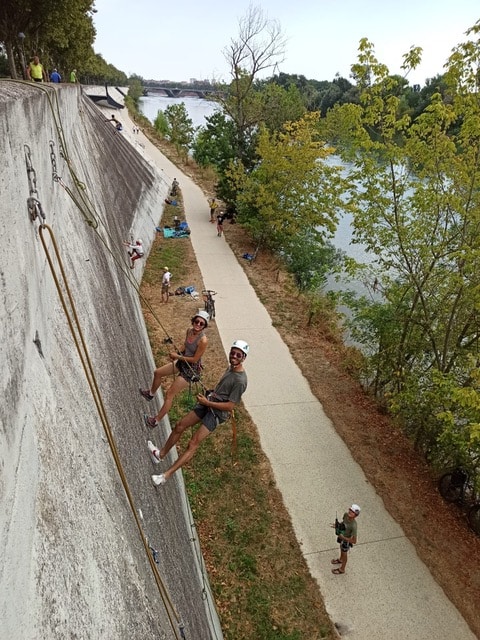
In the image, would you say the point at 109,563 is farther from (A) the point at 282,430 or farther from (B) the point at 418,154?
(B) the point at 418,154

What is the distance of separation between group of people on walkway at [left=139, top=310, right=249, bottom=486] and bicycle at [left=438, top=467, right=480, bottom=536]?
5.46 m

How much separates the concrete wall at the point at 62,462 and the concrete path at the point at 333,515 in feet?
7.86

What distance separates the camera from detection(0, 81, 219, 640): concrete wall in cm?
243

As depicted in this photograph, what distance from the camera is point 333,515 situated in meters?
8.33

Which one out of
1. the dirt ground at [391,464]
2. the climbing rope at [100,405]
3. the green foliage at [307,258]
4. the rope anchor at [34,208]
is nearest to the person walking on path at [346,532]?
the dirt ground at [391,464]

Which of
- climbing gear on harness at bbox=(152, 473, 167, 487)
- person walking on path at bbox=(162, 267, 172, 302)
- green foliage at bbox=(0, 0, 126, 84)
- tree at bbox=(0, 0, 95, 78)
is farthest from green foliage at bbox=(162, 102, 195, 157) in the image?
climbing gear on harness at bbox=(152, 473, 167, 487)

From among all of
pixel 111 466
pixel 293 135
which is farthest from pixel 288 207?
pixel 111 466

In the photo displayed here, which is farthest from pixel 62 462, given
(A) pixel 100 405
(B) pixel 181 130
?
(B) pixel 181 130

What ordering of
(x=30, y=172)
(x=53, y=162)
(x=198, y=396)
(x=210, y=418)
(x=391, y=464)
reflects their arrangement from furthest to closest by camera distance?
(x=391, y=464)
(x=210, y=418)
(x=198, y=396)
(x=53, y=162)
(x=30, y=172)

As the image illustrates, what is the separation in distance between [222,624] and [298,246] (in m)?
15.8

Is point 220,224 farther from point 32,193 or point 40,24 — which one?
point 32,193

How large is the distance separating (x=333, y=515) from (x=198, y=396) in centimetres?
431

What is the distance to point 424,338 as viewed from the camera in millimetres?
9953

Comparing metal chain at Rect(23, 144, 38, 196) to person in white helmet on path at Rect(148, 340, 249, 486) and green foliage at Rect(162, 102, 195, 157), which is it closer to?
person in white helmet on path at Rect(148, 340, 249, 486)
